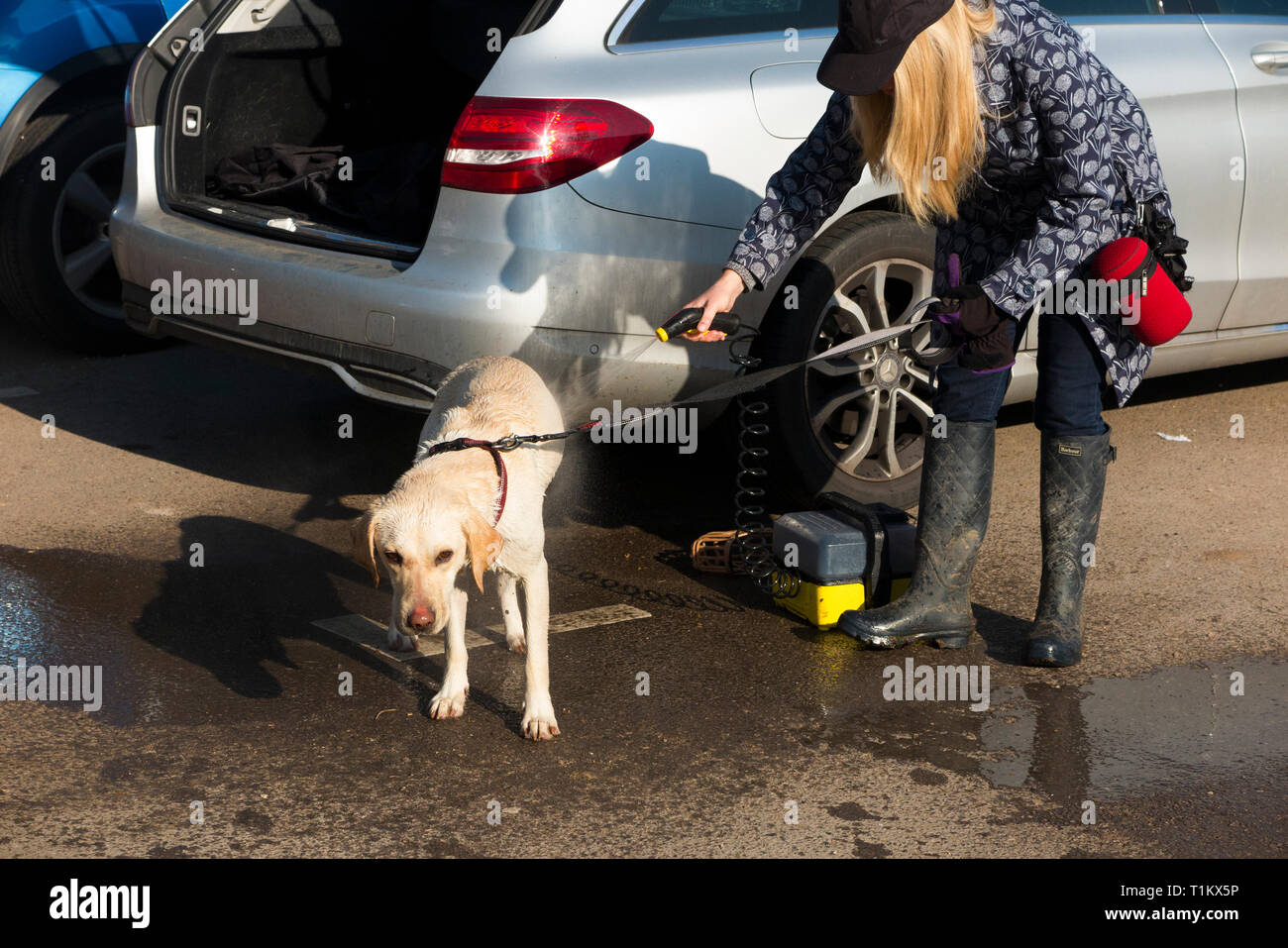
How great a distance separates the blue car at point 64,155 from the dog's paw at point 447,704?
4020mm

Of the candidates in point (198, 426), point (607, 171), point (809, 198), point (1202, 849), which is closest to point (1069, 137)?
point (809, 198)

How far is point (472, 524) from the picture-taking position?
3418 millimetres

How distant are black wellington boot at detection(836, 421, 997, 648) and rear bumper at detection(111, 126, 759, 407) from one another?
0.84 meters

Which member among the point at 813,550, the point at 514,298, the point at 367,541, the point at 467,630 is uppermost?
the point at 514,298

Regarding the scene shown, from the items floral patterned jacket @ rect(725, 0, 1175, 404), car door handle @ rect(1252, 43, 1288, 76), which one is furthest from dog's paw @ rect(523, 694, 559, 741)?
car door handle @ rect(1252, 43, 1288, 76)

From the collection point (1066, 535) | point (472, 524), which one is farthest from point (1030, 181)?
point (472, 524)

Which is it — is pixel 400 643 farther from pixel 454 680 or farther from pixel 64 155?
pixel 64 155

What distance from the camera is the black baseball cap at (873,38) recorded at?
332cm

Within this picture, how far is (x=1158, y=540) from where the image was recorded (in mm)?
5000

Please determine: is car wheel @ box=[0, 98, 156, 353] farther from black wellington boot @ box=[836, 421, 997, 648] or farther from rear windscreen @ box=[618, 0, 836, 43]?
black wellington boot @ box=[836, 421, 997, 648]

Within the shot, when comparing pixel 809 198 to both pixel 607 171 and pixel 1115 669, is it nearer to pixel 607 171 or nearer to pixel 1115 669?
pixel 607 171

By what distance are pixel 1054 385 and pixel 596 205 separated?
4.70ft

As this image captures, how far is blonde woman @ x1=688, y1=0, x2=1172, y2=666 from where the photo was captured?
3.47 meters

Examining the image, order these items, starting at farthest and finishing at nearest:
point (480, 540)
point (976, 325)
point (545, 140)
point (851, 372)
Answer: point (851, 372) → point (545, 140) → point (976, 325) → point (480, 540)
